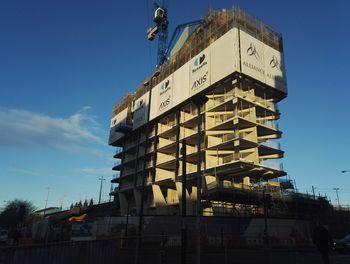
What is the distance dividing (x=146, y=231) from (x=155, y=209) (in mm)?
27885

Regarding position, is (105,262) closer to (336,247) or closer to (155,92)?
(336,247)

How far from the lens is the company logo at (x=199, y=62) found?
60025mm

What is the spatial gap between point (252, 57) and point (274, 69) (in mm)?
5155

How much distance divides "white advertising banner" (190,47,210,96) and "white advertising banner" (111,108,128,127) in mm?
30048

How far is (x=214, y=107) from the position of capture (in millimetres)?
57812

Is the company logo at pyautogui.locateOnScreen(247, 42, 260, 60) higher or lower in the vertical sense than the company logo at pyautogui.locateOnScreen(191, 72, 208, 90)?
higher

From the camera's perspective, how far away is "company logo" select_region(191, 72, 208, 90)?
5841 centimetres

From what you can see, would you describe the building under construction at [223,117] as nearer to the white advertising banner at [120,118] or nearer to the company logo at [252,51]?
the company logo at [252,51]

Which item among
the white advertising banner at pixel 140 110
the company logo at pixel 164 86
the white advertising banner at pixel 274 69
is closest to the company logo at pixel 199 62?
the company logo at pixel 164 86

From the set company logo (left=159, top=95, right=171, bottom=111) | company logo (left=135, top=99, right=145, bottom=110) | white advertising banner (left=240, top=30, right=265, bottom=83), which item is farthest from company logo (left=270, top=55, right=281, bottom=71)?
company logo (left=135, top=99, right=145, bottom=110)

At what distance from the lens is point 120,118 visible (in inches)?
3593

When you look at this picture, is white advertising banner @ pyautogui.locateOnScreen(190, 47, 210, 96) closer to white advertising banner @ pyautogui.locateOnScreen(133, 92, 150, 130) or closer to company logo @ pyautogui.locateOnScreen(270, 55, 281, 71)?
company logo @ pyautogui.locateOnScreen(270, 55, 281, 71)

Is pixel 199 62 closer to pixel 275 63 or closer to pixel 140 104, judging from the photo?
pixel 275 63

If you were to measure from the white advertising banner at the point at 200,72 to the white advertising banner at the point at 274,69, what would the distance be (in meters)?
9.29
